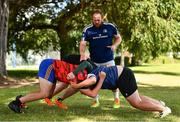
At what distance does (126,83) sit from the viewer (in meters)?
9.01

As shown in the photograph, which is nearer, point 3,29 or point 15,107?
point 15,107

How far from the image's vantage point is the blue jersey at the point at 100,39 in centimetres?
1007

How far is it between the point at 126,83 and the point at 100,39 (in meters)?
1.49

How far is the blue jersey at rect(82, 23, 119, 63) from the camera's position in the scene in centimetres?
1007

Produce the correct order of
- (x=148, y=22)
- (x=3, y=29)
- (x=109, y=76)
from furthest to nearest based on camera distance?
(x=148, y=22) → (x=3, y=29) → (x=109, y=76)

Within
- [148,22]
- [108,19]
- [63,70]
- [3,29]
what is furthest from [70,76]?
[108,19]

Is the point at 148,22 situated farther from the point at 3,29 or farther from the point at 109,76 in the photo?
the point at 109,76

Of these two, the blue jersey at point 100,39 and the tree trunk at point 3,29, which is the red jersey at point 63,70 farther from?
the tree trunk at point 3,29

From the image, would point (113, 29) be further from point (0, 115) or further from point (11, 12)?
point (11, 12)

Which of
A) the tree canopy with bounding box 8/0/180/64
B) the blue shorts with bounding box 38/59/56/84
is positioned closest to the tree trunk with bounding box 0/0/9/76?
the tree canopy with bounding box 8/0/180/64

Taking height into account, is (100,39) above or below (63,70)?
above

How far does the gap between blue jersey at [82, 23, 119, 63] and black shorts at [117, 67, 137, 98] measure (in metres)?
1.28

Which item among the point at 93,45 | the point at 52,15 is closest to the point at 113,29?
the point at 93,45

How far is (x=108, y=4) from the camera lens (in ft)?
98.0
